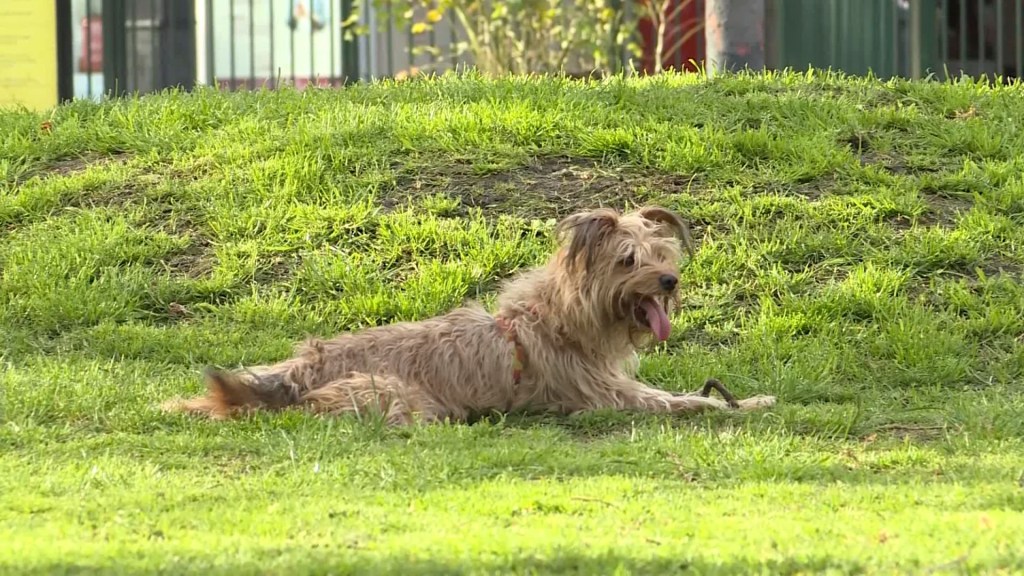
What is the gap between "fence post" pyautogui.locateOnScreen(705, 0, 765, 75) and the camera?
1378cm

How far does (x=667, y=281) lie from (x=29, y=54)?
9877mm

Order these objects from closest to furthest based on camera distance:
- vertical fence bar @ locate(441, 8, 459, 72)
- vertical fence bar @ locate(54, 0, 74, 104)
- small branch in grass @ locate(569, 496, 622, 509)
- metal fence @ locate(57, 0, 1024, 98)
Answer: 1. small branch in grass @ locate(569, 496, 622, 509)
2. vertical fence bar @ locate(54, 0, 74, 104)
3. metal fence @ locate(57, 0, 1024, 98)
4. vertical fence bar @ locate(441, 8, 459, 72)

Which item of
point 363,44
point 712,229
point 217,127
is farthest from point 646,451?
point 363,44

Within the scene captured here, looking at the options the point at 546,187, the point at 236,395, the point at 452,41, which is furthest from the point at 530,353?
the point at 452,41

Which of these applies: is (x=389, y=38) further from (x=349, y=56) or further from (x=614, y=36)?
(x=614, y=36)

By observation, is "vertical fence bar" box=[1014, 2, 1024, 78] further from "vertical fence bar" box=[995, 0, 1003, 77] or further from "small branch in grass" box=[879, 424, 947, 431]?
"small branch in grass" box=[879, 424, 947, 431]

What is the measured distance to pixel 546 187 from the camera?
10.7 metres

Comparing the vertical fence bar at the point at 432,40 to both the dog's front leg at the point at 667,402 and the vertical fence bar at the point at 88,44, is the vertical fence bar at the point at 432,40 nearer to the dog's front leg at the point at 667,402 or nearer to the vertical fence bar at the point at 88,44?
the vertical fence bar at the point at 88,44

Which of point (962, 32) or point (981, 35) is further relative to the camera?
point (981, 35)

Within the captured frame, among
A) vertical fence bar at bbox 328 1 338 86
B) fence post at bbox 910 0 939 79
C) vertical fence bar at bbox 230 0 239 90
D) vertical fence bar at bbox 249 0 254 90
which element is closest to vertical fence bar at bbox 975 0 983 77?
fence post at bbox 910 0 939 79

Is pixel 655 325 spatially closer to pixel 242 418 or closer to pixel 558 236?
pixel 558 236

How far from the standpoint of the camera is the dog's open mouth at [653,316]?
720 centimetres

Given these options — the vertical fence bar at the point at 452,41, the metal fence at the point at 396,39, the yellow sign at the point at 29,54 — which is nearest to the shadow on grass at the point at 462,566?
the metal fence at the point at 396,39

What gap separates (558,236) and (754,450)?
1792 millimetres
